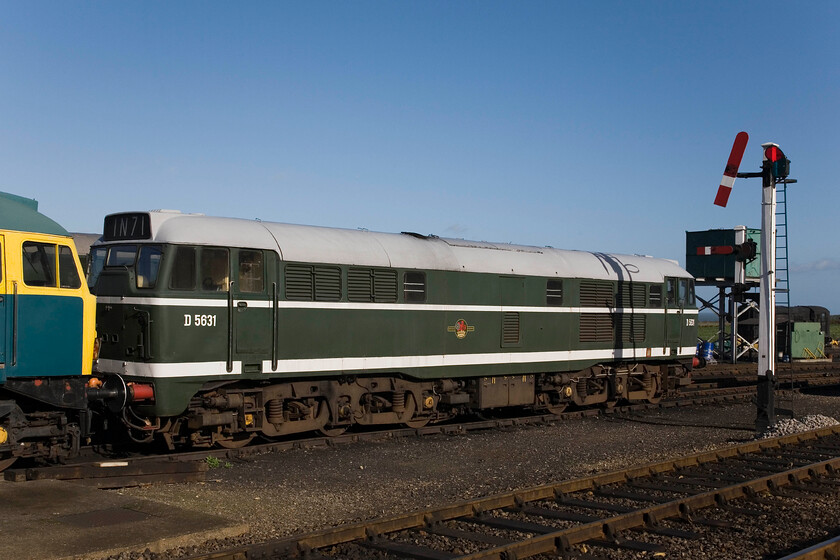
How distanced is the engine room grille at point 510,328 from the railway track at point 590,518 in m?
6.05

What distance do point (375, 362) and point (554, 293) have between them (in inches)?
223

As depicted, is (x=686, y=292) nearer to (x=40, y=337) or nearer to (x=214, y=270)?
(x=214, y=270)

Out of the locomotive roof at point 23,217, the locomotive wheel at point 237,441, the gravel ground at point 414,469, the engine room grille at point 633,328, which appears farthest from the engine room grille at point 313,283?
the engine room grille at point 633,328

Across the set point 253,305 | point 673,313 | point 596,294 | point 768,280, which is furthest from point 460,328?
point 673,313

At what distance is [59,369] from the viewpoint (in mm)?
11359

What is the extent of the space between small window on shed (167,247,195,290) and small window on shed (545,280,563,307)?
8.99 m

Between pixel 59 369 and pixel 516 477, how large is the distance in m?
6.51

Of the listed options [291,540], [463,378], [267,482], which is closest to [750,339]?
[463,378]

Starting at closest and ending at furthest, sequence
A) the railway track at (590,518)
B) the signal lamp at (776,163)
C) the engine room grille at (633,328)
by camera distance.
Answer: the railway track at (590,518) < the signal lamp at (776,163) < the engine room grille at (633,328)

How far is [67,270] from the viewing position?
11.6m

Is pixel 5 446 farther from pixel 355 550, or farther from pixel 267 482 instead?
pixel 355 550

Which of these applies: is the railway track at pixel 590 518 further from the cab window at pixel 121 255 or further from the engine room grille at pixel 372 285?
the cab window at pixel 121 255

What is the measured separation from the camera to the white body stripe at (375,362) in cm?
1304

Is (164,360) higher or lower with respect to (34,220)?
lower
